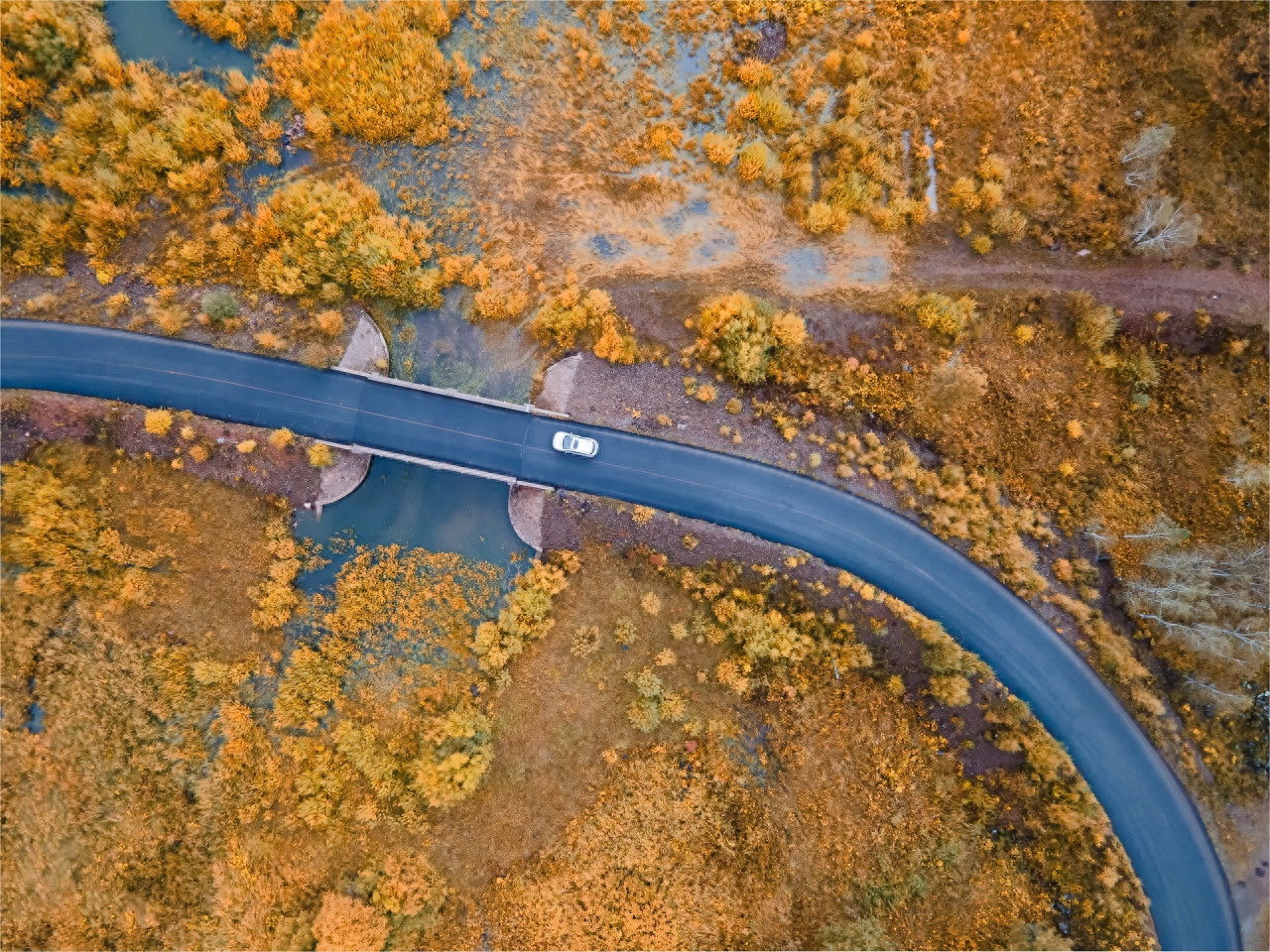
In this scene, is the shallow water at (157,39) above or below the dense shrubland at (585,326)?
above

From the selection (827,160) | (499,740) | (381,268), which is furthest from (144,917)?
(827,160)

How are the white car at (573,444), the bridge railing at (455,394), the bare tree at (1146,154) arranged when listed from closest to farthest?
1. the white car at (573,444)
2. the bare tree at (1146,154)
3. the bridge railing at (455,394)

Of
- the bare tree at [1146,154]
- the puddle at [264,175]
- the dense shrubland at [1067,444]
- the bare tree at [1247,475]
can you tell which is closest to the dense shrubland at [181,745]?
the puddle at [264,175]

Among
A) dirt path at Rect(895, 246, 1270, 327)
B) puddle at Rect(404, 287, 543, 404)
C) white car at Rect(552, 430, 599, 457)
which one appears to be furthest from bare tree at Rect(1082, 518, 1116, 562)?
puddle at Rect(404, 287, 543, 404)

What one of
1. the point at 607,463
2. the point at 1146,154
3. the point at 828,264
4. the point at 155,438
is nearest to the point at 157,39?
the point at 155,438

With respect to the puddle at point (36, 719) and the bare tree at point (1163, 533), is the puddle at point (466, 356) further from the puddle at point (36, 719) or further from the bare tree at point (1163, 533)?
the bare tree at point (1163, 533)
